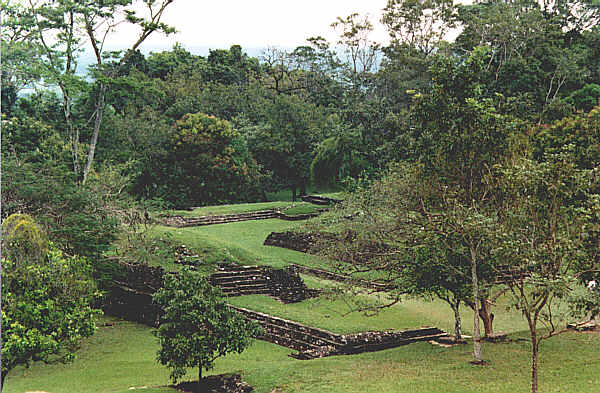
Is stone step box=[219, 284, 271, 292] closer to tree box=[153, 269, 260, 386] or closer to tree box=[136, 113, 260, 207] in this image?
tree box=[153, 269, 260, 386]

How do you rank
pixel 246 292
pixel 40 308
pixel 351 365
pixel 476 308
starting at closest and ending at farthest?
pixel 40 308 < pixel 476 308 < pixel 351 365 < pixel 246 292

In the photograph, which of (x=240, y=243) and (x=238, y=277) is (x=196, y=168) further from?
(x=238, y=277)

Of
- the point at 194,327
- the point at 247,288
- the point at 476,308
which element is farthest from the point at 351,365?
the point at 247,288

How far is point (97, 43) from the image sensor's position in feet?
75.3

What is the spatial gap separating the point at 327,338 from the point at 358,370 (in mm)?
2471

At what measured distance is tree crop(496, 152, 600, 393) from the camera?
779 centimetres

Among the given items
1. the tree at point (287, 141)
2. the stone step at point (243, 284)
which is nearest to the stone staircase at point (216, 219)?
the tree at point (287, 141)

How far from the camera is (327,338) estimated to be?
13.2 metres

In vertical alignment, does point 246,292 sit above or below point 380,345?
above

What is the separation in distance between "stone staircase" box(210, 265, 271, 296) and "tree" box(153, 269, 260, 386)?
604cm

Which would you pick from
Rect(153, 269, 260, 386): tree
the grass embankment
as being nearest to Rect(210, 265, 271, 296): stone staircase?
the grass embankment

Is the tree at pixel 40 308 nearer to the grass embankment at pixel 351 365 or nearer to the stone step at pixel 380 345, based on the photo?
the grass embankment at pixel 351 365

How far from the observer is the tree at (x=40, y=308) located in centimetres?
889

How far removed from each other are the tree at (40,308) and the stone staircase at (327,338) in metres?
4.04
